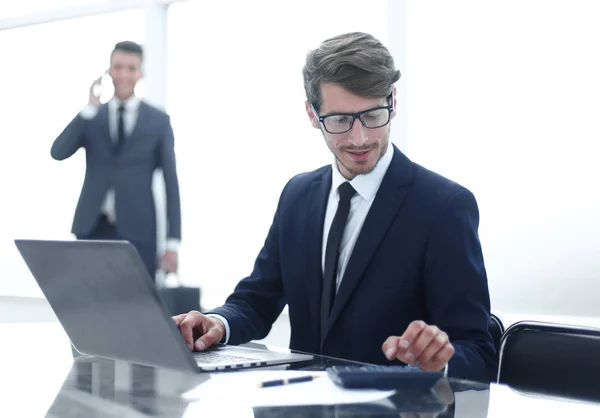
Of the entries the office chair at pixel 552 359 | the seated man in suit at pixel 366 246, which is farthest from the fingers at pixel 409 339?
the seated man in suit at pixel 366 246

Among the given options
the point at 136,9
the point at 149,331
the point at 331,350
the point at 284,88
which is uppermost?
the point at 136,9

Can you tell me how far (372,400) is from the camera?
1.06 m

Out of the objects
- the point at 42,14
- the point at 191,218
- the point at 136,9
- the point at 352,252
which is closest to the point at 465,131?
the point at 191,218

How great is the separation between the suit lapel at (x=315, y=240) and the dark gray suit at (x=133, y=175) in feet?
7.39

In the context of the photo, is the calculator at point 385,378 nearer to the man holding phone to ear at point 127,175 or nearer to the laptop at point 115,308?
the laptop at point 115,308

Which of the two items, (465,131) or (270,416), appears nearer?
(270,416)

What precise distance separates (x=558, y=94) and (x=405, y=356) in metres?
2.81

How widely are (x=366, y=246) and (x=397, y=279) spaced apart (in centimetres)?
10

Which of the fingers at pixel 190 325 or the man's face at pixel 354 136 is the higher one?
the man's face at pixel 354 136

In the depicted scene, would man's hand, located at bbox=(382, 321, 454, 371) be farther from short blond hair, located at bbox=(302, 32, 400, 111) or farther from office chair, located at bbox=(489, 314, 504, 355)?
short blond hair, located at bbox=(302, 32, 400, 111)

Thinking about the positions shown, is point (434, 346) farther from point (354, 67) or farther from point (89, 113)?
point (89, 113)

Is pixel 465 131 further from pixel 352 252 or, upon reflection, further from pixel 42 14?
pixel 42 14

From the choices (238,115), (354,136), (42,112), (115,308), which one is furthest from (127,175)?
(115,308)

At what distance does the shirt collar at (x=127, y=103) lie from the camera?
4.24 metres
